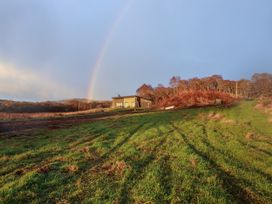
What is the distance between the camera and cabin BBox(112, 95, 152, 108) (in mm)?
66588

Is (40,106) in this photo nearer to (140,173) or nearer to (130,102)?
(130,102)

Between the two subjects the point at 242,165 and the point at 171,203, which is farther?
the point at 242,165

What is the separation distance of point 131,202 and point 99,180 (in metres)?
1.60

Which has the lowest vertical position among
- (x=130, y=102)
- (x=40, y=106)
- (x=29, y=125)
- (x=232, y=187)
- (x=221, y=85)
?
(x=232, y=187)

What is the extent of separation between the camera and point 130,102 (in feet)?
222

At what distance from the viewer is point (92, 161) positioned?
801 cm

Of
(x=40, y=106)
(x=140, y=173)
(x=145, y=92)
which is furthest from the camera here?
(x=145, y=92)

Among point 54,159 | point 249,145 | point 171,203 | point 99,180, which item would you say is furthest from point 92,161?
point 249,145

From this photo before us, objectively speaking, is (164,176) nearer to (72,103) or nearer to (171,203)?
(171,203)

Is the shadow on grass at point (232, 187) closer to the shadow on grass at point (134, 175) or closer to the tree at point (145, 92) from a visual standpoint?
the shadow on grass at point (134, 175)

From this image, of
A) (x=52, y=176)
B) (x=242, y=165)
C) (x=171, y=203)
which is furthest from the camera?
(x=242, y=165)

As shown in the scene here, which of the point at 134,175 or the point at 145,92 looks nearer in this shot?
the point at 134,175

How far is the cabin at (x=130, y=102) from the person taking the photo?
66588mm

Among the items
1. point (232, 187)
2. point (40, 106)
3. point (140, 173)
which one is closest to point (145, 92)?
point (40, 106)
